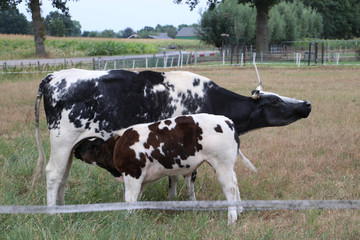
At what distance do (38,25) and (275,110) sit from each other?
32.5m

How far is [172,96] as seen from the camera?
18.3 ft

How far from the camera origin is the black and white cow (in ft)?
17.1

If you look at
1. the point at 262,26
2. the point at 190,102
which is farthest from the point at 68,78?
the point at 262,26

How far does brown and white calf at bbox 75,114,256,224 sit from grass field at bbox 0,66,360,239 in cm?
39

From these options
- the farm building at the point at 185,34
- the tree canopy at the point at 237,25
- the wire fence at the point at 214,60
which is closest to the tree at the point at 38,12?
the wire fence at the point at 214,60

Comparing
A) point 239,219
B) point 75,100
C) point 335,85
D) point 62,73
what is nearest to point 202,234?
point 239,219

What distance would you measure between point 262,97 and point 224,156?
5.08ft

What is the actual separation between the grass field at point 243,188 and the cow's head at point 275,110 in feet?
2.86

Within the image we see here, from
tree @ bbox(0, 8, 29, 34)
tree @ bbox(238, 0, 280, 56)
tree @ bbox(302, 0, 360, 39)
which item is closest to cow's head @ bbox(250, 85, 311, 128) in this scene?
tree @ bbox(238, 0, 280, 56)

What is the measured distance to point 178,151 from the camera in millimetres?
4766

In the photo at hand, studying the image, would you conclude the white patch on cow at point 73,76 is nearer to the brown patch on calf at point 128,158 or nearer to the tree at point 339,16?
the brown patch on calf at point 128,158

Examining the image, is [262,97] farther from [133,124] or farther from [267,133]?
[267,133]

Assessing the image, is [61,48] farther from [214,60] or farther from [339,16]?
[339,16]

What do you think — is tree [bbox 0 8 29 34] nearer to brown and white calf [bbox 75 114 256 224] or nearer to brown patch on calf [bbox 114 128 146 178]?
brown patch on calf [bbox 114 128 146 178]
